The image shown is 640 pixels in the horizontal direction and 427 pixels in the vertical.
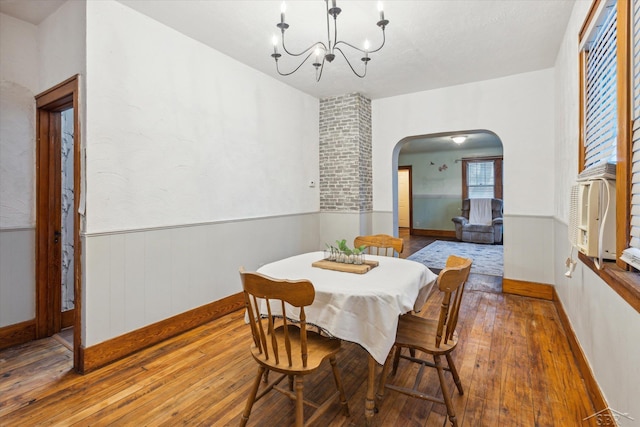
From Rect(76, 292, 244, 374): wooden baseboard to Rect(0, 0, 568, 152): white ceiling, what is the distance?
2.66 meters

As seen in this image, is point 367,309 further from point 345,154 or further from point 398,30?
point 345,154

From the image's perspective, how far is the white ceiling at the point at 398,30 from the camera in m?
2.57

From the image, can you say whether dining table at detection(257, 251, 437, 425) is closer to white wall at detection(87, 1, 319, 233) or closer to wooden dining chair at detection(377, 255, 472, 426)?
wooden dining chair at detection(377, 255, 472, 426)

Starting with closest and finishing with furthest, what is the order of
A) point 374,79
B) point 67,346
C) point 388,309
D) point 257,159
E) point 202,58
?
point 388,309 → point 67,346 → point 202,58 → point 257,159 → point 374,79

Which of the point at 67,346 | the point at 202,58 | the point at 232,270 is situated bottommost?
the point at 67,346

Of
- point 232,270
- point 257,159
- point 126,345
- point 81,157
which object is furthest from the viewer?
point 257,159

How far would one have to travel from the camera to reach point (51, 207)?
2.93m

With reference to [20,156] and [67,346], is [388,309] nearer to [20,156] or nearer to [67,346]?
[67,346]

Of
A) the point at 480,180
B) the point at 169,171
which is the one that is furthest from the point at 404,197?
the point at 169,171

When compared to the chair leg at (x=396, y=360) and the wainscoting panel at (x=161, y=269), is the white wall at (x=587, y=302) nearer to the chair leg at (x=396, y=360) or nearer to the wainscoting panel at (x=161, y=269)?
the chair leg at (x=396, y=360)

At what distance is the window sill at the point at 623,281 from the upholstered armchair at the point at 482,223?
6.89m

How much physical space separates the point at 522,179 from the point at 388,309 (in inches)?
135

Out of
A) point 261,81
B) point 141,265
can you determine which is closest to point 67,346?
point 141,265

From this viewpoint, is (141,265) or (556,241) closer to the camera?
(141,265)
